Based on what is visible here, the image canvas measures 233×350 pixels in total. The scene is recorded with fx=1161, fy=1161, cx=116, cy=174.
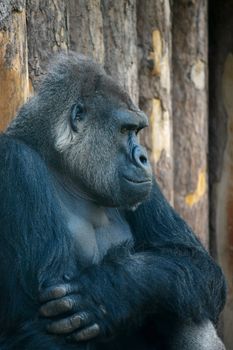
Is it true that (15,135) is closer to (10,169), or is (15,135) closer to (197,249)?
(10,169)

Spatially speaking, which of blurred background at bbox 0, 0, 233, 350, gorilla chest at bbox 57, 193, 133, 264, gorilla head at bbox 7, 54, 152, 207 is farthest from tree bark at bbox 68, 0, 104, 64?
gorilla chest at bbox 57, 193, 133, 264

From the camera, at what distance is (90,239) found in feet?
17.1

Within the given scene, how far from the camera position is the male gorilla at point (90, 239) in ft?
15.9

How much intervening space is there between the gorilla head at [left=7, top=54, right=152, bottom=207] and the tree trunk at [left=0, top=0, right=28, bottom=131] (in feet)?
0.55

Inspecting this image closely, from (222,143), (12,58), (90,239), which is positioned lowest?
(90,239)

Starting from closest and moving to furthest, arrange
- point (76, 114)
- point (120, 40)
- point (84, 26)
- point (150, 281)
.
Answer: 1. point (150, 281)
2. point (76, 114)
3. point (84, 26)
4. point (120, 40)

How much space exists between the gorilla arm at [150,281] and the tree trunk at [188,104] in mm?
1886

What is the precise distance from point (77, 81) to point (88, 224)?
2.13ft

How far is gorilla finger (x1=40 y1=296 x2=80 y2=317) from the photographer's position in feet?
15.7

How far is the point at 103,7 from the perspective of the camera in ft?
20.9

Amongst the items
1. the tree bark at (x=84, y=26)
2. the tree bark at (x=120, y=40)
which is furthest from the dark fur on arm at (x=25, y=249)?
the tree bark at (x=120, y=40)

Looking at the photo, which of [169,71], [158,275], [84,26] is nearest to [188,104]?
[169,71]

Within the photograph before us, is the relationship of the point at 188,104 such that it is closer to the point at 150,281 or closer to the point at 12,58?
the point at 12,58

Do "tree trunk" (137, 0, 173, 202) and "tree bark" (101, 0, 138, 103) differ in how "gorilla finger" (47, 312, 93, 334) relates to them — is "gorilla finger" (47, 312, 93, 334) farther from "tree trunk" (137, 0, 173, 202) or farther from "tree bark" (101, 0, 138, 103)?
"tree trunk" (137, 0, 173, 202)
